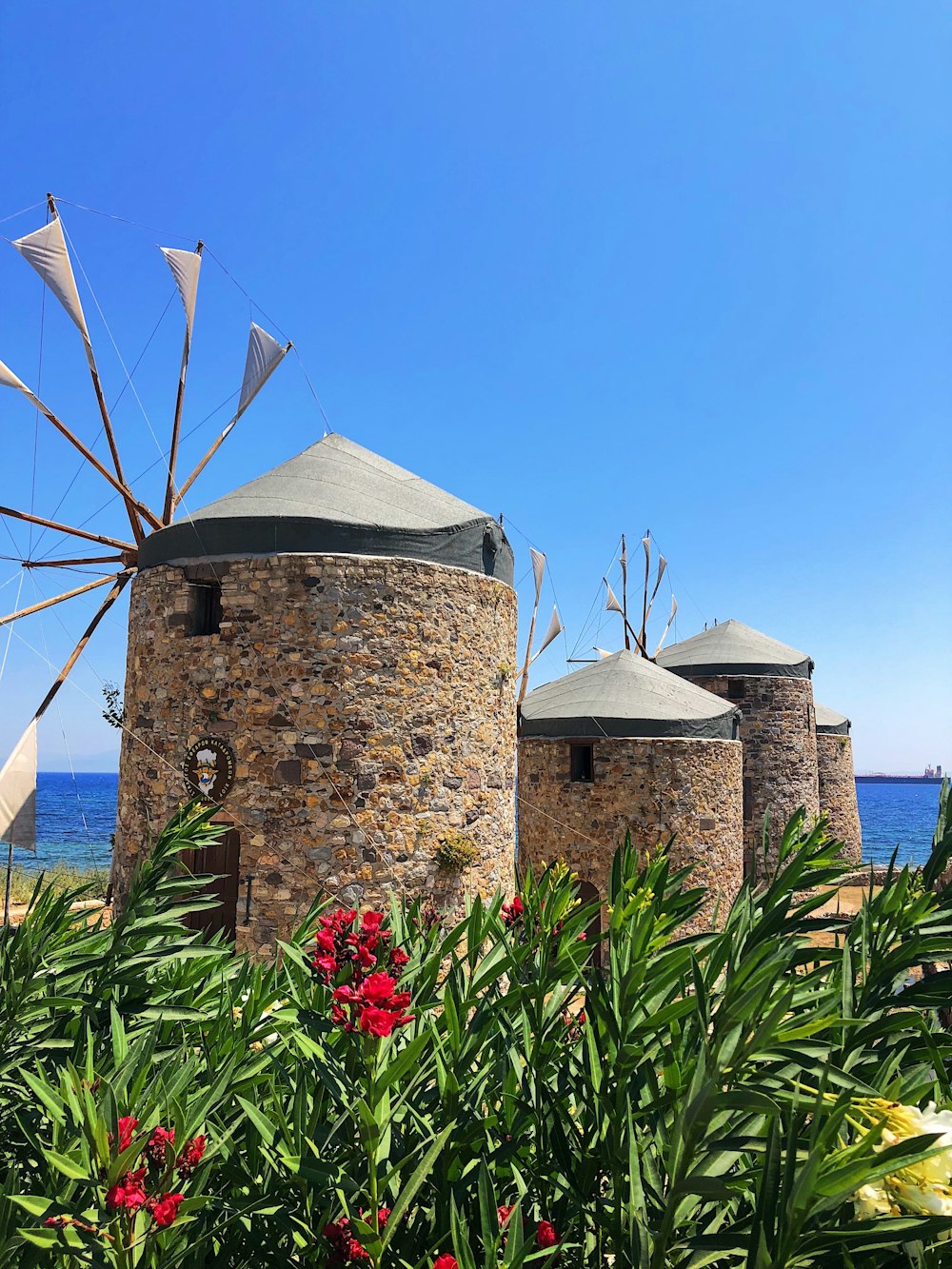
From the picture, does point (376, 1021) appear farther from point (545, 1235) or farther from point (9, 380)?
point (9, 380)

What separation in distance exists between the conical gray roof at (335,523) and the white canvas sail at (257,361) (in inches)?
44.6

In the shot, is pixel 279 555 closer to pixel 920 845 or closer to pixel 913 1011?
pixel 913 1011

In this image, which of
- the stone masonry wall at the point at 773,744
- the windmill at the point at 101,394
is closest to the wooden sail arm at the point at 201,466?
the windmill at the point at 101,394

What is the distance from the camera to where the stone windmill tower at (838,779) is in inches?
894

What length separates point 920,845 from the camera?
56.6 meters

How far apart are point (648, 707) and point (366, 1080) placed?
12399 mm

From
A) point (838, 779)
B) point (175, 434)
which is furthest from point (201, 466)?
point (838, 779)

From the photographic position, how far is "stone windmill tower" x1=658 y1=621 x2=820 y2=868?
60.7ft

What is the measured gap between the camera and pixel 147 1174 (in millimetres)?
2061

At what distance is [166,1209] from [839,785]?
24.1m

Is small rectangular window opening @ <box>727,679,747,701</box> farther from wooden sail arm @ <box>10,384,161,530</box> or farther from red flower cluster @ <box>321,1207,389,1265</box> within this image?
red flower cluster @ <box>321,1207,389,1265</box>

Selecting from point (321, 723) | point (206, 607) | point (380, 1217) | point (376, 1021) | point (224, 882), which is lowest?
point (380, 1217)

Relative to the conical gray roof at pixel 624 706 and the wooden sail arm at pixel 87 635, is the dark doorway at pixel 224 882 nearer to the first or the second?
the wooden sail arm at pixel 87 635

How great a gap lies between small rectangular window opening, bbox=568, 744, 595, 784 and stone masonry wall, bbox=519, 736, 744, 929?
0.32 ft
